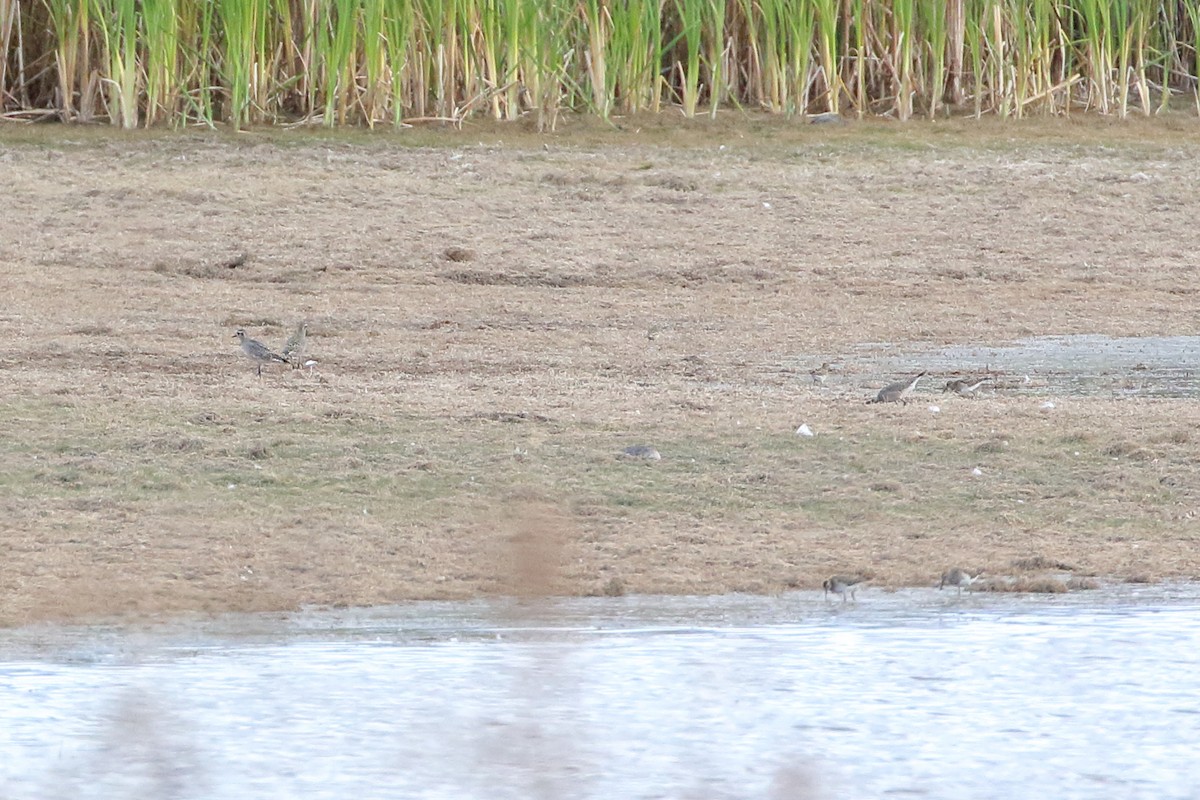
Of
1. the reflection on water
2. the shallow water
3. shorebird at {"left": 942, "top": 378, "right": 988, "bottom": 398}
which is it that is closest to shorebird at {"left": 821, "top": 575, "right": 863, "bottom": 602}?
the reflection on water

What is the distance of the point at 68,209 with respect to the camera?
10.5m

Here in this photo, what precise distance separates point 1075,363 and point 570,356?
5.95ft

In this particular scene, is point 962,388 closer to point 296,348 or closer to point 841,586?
point 296,348

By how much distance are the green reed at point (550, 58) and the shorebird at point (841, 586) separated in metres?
7.70

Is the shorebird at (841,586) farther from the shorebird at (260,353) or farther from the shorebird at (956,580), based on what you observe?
the shorebird at (260,353)

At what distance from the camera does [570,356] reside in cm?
813

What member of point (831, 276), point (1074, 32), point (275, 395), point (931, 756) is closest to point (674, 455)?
point (275, 395)

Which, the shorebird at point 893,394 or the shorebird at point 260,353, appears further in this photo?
the shorebird at point 260,353

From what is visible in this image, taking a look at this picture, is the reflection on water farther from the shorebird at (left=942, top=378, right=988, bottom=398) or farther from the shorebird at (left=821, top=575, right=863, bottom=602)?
the shorebird at (left=942, top=378, right=988, bottom=398)

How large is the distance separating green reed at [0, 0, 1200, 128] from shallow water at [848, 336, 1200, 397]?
4.81 metres

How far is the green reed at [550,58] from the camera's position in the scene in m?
12.6

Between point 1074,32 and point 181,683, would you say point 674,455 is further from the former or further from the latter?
point 1074,32

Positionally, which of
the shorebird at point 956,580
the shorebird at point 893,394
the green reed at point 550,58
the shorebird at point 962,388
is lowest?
the shorebird at point 956,580

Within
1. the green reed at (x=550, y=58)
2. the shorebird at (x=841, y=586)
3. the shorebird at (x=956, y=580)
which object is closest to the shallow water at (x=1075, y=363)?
the shorebird at (x=956, y=580)
